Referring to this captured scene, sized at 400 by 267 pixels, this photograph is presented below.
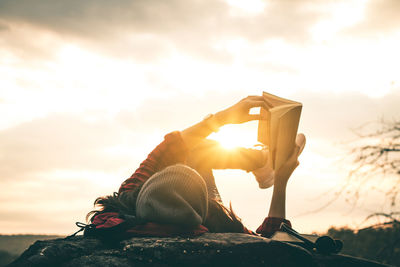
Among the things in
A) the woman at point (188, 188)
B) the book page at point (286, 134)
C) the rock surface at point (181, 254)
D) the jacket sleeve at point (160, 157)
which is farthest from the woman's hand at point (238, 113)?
the rock surface at point (181, 254)

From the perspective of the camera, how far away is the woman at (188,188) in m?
2.50

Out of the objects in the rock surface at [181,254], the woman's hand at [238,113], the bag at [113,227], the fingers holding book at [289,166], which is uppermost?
the woman's hand at [238,113]

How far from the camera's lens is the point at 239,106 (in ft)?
10.3

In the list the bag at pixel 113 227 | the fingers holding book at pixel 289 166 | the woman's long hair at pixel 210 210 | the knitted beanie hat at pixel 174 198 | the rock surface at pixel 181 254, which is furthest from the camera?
the fingers holding book at pixel 289 166

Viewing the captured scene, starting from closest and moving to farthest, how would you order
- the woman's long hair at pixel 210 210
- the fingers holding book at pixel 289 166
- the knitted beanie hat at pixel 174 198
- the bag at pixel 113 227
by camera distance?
the knitted beanie hat at pixel 174 198
the bag at pixel 113 227
the woman's long hair at pixel 210 210
the fingers holding book at pixel 289 166

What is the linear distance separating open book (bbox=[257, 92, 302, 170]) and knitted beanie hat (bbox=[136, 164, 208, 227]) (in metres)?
0.98

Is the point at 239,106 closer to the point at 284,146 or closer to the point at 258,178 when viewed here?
the point at 284,146

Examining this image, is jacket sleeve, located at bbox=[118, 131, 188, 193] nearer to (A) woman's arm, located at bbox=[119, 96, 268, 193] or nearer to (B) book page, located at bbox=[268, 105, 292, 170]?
(A) woman's arm, located at bbox=[119, 96, 268, 193]

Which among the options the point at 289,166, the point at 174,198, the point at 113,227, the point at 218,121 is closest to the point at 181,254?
the point at 174,198

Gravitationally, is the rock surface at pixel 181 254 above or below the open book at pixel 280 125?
below

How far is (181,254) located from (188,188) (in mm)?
452

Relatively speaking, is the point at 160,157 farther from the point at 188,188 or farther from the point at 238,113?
the point at 238,113

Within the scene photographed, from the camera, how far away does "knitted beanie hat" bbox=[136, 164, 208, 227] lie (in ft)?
8.11

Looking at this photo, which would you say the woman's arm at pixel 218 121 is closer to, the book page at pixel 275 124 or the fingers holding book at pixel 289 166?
the book page at pixel 275 124
